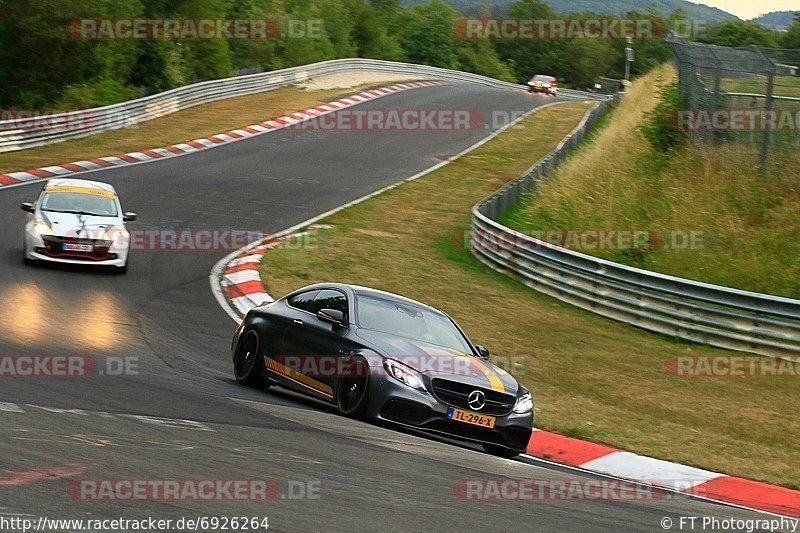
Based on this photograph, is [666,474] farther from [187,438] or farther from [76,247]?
[76,247]

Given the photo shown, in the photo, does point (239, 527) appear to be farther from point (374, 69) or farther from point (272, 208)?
point (374, 69)

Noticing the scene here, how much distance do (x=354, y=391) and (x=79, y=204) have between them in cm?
1026

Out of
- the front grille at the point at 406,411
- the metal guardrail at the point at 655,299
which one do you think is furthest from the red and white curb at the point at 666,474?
the metal guardrail at the point at 655,299

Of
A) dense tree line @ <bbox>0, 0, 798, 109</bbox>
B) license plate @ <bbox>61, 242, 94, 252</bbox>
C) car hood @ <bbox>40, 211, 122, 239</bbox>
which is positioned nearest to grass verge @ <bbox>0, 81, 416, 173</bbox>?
dense tree line @ <bbox>0, 0, 798, 109</bbox>

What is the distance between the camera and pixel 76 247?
18.3 m

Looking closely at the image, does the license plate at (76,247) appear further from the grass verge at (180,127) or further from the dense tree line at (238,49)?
the dense tree line at (238,49)

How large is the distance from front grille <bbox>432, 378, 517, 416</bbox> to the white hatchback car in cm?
976

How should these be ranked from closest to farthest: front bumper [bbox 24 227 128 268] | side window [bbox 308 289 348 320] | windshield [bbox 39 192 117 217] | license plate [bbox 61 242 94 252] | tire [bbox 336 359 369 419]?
tire [bbox 336 359 369 419]
side window [bbox 308 289 348 320]
front bumper [bbox 24 227 128 268]
license plate [bbox 61 242 94 252]
windshield [bbox 39 192 117 217]

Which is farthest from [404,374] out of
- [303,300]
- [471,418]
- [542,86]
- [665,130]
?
[542,86]

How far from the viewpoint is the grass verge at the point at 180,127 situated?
1241 inches

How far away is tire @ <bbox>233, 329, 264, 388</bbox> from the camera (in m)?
12.0

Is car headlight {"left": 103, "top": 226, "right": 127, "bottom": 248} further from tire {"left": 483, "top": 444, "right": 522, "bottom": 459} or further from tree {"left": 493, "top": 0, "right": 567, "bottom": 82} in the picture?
tree {"left": 493, "top": 0, "right": 567, "bottom": 82}

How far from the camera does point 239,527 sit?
20.0 ft

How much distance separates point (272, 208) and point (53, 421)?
19.0 m
